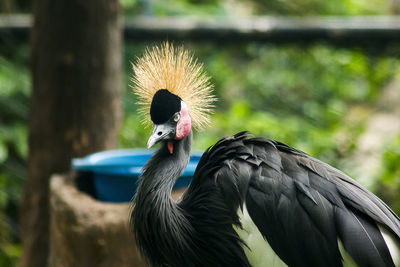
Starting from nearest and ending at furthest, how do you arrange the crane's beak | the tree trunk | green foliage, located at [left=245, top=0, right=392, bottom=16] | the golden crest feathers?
the crane's beak
the golden crest feathers
the tree trunk
green foliage, located at [left=245, top=0, right=392, bottom=16]

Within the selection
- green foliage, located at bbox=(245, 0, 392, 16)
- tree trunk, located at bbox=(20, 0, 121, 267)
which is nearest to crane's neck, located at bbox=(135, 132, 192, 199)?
tree trunk, located at bbox=(20, 0, 121, 267)

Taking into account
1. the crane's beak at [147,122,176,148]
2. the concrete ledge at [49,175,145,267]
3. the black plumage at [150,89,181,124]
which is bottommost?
the concrete ledge at [49,175,145,267]

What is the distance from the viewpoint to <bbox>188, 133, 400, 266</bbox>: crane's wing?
1.84 metres

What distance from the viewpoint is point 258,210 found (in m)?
1.91

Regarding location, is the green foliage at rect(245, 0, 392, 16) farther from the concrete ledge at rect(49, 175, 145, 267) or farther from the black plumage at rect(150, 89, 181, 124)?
the black plumage at rect(150, 89, 181, 124)

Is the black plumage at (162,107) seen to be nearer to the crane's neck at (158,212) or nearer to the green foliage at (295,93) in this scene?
the crane's neck at (158,212)

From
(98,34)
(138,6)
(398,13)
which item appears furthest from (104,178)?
(398,13)

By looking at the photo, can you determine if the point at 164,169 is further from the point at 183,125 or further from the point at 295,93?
the point at 295,93

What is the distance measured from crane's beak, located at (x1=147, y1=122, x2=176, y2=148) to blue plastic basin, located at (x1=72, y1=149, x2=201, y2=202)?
0.54 meters

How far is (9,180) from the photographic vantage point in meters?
4.11

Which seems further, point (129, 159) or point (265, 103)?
point (265, 103)

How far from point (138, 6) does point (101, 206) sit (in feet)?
9.86

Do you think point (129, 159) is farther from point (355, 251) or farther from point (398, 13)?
point (398, 13)

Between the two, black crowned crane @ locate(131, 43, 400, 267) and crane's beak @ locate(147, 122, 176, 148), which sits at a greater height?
crane's beak @ locate(147, 122, 176, 148)
